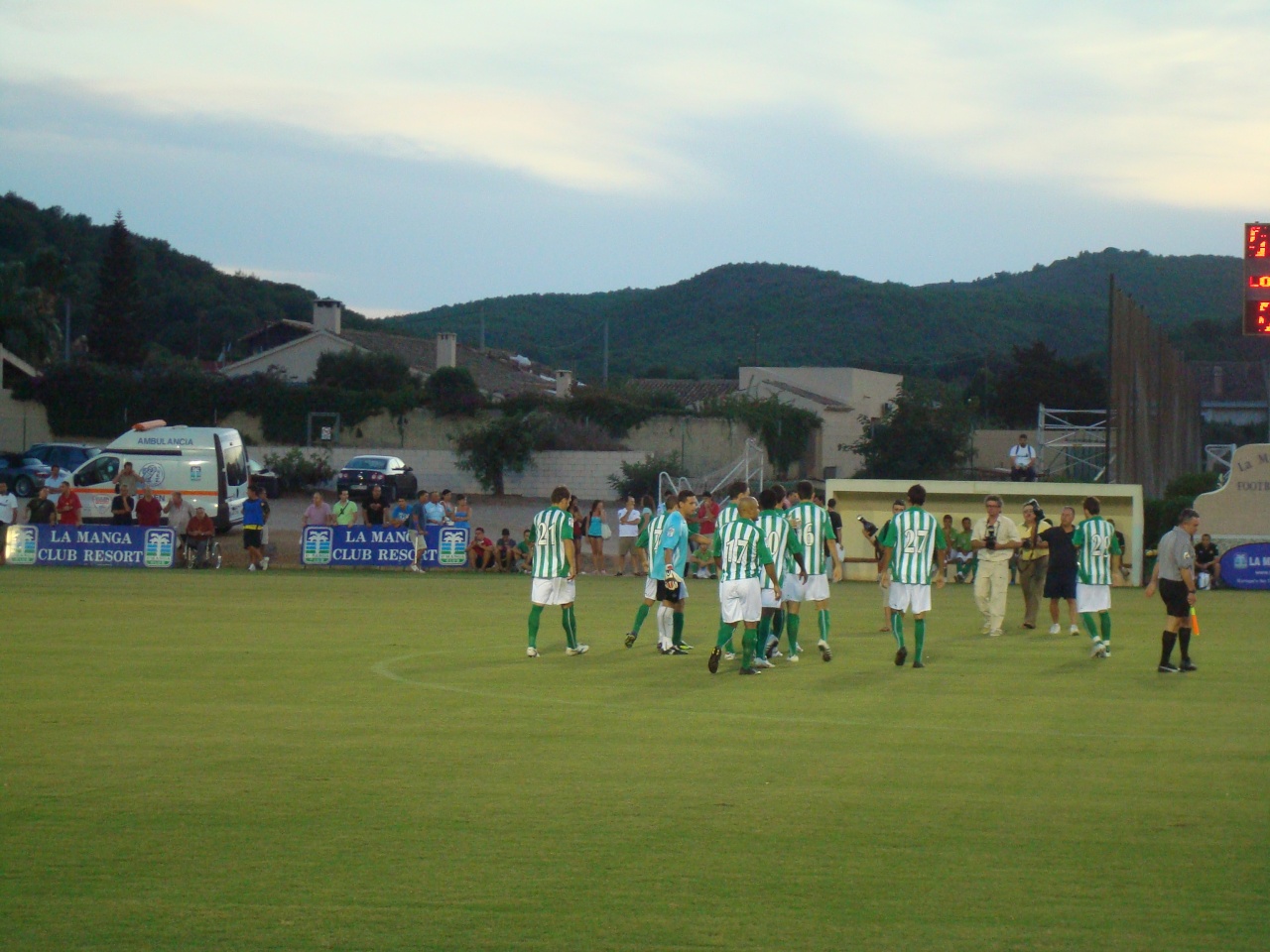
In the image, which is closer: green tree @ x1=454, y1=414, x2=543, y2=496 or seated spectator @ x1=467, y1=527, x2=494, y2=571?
seated spectator @ x1=467, y1=527, x2=494, y2=571

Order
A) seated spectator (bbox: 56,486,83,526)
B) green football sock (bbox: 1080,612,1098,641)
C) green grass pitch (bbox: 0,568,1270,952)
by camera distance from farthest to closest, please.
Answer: seated spectator (bbox: 56,486,83,526) → green football sock (bbox: 1080,612,1098,641) → green grass pitch (bbox: 0,568,1270,952)

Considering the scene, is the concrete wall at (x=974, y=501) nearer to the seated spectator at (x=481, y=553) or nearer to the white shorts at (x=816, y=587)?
the seated spectator at (x=481, y=553)

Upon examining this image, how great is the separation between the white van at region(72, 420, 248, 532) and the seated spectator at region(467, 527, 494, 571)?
6.93 metres

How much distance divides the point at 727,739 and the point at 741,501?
4325mm

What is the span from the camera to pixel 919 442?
52000 millimetres

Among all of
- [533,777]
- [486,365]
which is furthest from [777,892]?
[486,365]

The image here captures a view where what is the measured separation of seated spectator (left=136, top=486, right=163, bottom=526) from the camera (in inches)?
1294

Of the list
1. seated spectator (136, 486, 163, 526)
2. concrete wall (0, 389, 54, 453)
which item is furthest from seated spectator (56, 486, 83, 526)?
concrete wall (0, 389, 54, 453)

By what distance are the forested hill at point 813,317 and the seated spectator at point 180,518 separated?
9265cm

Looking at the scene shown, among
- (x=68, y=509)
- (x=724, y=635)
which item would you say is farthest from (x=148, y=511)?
(x=724, y=635)

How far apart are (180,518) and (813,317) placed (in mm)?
118829

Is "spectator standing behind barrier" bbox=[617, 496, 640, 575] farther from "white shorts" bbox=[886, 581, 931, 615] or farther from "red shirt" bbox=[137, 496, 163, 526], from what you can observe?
"white shorts" bbox=[886, 581, 931, 615]

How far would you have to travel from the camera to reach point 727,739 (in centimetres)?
1064

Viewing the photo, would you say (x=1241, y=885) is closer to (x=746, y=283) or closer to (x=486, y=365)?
(x=486, y=365)
